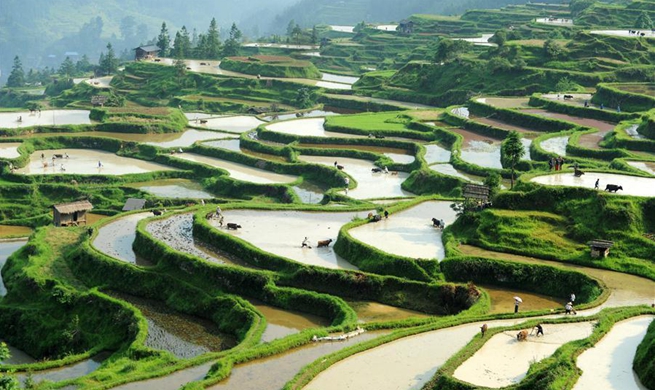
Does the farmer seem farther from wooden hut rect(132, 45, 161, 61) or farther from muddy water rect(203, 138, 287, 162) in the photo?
wooden hut rect(132, 45, 161, 61)

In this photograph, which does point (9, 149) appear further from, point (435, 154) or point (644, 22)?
point (644, 22)

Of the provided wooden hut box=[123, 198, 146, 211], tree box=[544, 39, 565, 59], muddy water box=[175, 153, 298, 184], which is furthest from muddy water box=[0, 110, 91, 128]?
tree box=[544, 39, 565, 59]

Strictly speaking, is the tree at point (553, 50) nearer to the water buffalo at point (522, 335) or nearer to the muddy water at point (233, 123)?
the muddy water at point (233, 123)

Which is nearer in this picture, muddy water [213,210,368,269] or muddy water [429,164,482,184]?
muddy water [213,210,368,269]

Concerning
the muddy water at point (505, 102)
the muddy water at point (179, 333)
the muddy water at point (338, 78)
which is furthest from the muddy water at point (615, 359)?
the muddy water at point (338, 78)

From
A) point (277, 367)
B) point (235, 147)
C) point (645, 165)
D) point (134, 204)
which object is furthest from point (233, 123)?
point (277, 367)
